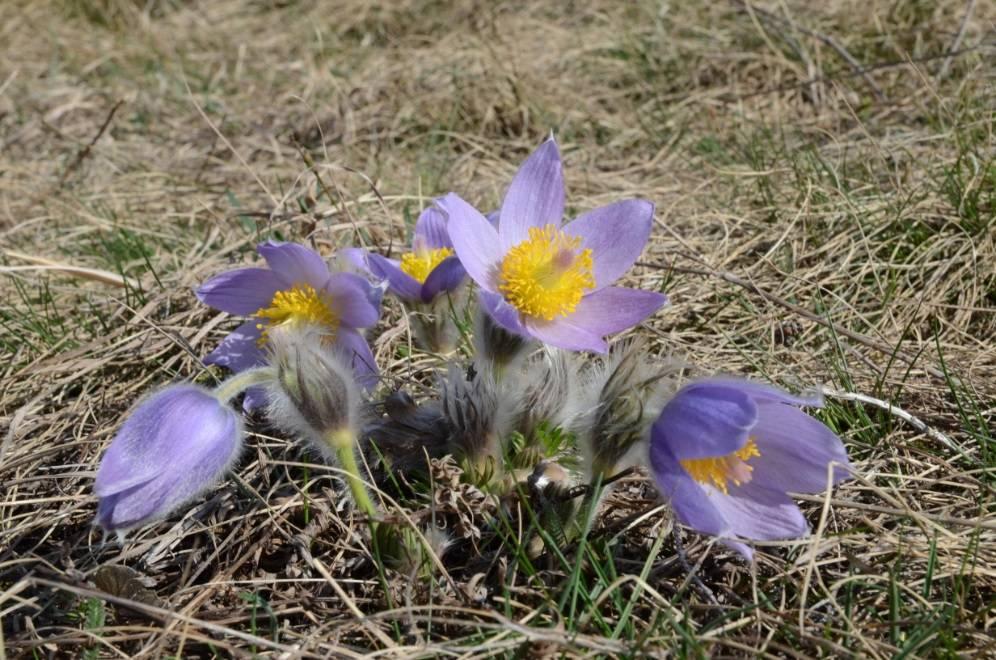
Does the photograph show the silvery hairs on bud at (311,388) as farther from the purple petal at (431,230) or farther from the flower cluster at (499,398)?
the purple petal at (431,230)

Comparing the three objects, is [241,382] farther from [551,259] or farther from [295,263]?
[551,259]

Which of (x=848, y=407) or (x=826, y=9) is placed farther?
(x=826, y=9)

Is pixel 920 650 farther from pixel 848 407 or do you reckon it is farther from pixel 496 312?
pixel 496 312

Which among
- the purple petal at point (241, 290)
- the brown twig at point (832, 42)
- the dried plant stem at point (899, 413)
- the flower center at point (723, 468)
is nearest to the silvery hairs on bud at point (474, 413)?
the flower center at point (723, 468)

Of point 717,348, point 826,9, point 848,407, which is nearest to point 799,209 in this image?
point 717,348

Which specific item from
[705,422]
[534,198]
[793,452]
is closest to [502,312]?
[534,198]

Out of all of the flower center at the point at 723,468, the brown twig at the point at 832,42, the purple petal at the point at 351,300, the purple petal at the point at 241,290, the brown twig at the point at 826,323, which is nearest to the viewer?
the flower center at the point at 723,468

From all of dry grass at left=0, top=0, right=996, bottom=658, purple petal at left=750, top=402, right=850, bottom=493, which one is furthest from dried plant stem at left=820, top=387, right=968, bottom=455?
purple petal at left=750, top=402, right=850, bottom=493

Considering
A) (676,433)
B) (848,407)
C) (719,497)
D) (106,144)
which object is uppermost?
(676,433)

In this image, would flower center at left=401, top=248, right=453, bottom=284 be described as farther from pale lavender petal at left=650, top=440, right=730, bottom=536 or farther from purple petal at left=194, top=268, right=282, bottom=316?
pale lavender petal at left=650, top=440, right=730, bottom=536
